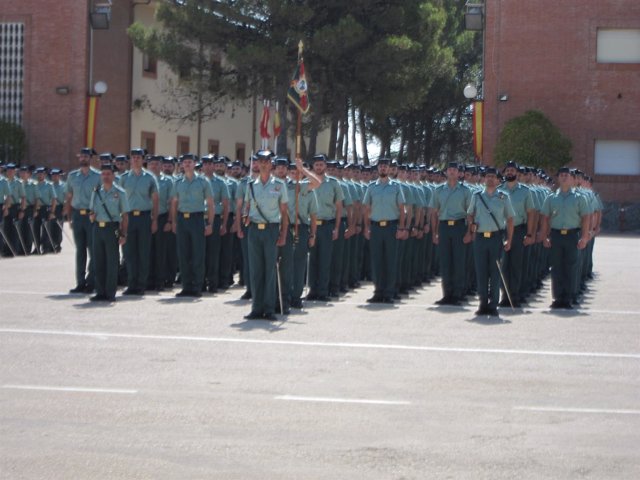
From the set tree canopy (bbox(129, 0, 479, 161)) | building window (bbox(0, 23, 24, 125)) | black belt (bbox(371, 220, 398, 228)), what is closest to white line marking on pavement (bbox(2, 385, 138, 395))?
black belt (bbox(371, 220, 398, 228))

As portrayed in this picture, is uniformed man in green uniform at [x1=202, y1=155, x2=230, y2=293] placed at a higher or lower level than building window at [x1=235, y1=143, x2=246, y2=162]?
lower

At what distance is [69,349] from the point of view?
1307 cm

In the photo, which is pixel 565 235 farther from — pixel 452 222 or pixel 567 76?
pixel 567 76

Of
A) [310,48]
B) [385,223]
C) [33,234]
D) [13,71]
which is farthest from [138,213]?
[13,71]

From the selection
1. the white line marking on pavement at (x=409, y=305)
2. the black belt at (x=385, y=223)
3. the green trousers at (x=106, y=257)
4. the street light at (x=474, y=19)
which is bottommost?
the white line marking on pavement at (x=409, y=305)

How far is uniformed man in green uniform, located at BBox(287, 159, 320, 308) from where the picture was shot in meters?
18.0

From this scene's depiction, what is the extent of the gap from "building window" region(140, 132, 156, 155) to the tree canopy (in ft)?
3.67

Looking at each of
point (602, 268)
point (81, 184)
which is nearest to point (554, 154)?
point (602, 268)

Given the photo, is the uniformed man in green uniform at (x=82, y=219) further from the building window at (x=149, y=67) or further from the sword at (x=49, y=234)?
the building window at (x=149, y=67)

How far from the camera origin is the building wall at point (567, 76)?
48750 millimetres

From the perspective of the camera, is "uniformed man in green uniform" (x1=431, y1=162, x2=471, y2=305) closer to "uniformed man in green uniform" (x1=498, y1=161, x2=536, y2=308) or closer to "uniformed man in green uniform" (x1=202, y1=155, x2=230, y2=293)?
"uniformed man in green uniform" (x1=498, y1=161, x2=536, y2=308)

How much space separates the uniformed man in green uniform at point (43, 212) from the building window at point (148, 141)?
19.4m

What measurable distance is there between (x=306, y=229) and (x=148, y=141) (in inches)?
1292

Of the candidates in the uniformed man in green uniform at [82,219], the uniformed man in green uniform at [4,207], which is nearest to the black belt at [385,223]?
the uniformed man in green uniform at [82,219]
